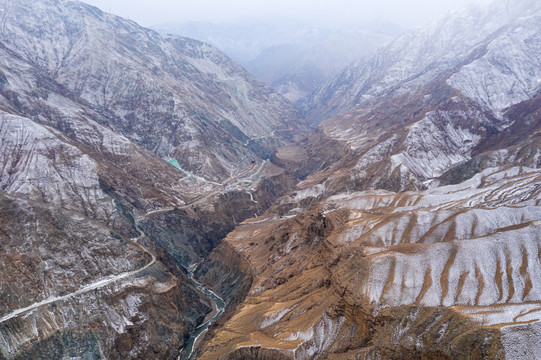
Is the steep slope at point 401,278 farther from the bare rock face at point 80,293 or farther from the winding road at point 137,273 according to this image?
the bare rock face at point 80,293

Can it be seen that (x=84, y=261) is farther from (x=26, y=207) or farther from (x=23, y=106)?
(x=23, y=106)

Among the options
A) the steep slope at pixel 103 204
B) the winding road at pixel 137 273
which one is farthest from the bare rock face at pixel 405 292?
the steep slope at pixel 103 204

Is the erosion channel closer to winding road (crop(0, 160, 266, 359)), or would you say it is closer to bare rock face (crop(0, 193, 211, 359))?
winding road (crop(0, 160, 266, 359))

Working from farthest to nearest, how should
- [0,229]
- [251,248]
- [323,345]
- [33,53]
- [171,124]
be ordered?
[33,53]
[171,124]
[251,248]
[0,229]
[323,345]

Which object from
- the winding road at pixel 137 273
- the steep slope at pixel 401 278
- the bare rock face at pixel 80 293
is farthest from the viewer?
the winding road at pixel 137 273

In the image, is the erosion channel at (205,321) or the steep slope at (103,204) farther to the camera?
the erosion channel at (205,321)

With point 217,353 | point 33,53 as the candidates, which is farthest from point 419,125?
point 33,53

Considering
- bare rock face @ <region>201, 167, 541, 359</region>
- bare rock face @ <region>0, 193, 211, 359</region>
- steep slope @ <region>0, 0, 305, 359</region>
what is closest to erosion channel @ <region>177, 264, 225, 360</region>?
steep slope @ <region>0, 0, 305, 359</region>

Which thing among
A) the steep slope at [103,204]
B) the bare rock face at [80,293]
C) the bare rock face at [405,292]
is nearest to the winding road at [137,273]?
the bare rock face at [80,293]

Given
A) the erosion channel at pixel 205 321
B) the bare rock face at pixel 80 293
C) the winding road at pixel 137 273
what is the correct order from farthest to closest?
the erosion channel at pixel 205 321
the winding road at pixel 137 273
the bare rock face at pixel 80 293

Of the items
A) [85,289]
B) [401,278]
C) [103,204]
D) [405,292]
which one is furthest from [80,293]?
[405,292]

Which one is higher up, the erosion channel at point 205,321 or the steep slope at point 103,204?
the steep slope at point 103,204
